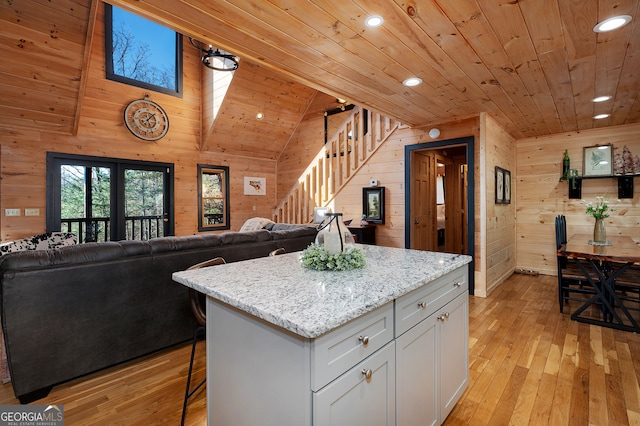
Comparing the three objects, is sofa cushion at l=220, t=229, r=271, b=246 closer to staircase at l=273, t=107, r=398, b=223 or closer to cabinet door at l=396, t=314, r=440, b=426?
cabinet door at l=396, t=314, r=440, b=426

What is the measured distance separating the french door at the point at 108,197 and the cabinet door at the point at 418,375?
5658mm

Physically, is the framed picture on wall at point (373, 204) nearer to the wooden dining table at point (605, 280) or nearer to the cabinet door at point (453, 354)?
the wooden dining table at point (605, 280)

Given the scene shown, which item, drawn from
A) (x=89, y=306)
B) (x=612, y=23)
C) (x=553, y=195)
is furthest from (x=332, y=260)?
(x=553, y=195)

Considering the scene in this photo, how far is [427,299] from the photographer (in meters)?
1.54

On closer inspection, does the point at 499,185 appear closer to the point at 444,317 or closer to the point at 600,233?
the point at 600,233

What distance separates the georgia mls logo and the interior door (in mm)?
4464

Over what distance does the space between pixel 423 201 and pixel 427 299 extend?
420 centimetres

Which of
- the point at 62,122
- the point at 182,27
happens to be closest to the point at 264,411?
the point at 182,27

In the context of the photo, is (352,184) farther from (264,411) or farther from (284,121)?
(264,411)

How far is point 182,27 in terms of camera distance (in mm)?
2166

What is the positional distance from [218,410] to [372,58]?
104 inches

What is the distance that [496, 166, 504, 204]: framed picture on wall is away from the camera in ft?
14.9

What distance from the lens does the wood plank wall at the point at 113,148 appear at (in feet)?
14.7

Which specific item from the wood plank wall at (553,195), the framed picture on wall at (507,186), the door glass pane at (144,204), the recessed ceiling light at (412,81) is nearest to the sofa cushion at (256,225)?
the door glass pane at (144,204)
